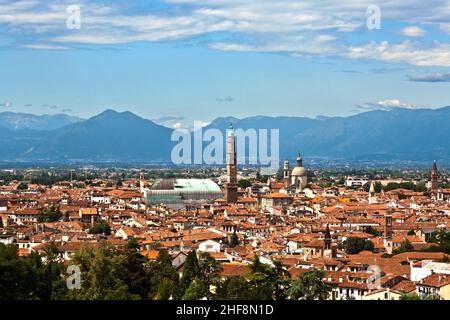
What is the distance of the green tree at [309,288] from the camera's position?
2231cm

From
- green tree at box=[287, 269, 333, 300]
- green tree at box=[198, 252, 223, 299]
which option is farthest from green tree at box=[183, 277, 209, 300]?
green tree at box=[287, 269, 333, 300]

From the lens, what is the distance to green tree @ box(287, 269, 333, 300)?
73.2 feet

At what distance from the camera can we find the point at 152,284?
935 inches

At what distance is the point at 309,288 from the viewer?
22.7m

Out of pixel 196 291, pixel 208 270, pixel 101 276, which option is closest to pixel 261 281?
pixel 196 291

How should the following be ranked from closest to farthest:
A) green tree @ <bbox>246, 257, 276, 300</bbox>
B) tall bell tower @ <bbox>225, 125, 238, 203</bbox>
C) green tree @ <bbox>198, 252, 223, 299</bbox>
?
green tree @ <bbox>246, 257, 276, 300</bbox>
green tree @ <bbox>198, 252, 223, 299</bbox>
tall bell tower @ <bbox>225, 125, 238, 203</bbox>

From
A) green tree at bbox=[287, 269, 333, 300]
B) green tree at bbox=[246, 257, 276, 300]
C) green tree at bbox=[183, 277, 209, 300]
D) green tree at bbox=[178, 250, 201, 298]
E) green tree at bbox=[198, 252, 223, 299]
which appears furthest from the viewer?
green tree at bbox=[198, 252, 223, 299]

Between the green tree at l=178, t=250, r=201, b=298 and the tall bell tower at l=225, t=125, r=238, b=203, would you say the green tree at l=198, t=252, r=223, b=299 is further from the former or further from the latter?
the tall bell tower at l=225, t=125, r=238, b=203

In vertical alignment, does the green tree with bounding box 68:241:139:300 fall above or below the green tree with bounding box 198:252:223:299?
above

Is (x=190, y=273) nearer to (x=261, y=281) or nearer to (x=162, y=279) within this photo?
(x=162, y=279)

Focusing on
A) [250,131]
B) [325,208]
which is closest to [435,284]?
[325,208]
